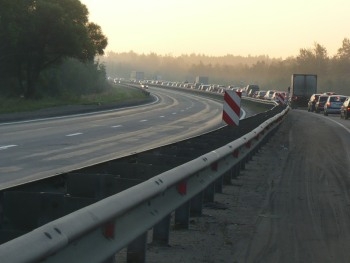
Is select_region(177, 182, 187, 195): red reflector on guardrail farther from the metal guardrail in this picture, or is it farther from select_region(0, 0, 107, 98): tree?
select_region(0, 0, 107, 98): tree

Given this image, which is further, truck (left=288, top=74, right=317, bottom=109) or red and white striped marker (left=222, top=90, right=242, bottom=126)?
truck (left=288, top=74, right=317, bottom=109)

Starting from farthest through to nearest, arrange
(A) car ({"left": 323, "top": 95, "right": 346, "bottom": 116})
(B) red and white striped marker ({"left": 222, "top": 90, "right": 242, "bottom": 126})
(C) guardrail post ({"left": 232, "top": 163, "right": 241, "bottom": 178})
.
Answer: (A) car ({"left": 323, "top": 95, "right": 346, "bottom": 116}) < (B) red and white striped marker ({"left": 222, "top": 90, "right": 242, "bottom": 126}) < (C) guardrail post ({"left": 232, "top": 163, "right": 241, "bottom": 178})

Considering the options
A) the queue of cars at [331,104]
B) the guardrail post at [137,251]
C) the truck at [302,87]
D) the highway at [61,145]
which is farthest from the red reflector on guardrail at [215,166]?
the truck at [302,87]

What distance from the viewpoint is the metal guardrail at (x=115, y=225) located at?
4.35 meters

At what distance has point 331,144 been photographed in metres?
28.3

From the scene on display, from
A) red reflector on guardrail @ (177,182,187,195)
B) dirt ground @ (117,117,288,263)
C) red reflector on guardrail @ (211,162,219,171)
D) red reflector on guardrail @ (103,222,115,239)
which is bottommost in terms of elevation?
dirt ground @ (117,117,288,263)

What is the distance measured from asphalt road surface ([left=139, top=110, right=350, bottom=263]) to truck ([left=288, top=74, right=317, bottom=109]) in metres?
Result: 61.9

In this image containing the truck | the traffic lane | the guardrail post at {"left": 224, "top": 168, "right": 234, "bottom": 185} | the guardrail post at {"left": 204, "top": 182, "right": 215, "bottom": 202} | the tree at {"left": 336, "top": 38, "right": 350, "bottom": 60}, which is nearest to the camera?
the traffic lane

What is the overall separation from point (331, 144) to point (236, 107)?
997 centimetres

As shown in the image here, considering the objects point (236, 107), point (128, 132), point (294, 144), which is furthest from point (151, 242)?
point (128, 132)

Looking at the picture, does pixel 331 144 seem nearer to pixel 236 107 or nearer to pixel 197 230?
pixel 236 107

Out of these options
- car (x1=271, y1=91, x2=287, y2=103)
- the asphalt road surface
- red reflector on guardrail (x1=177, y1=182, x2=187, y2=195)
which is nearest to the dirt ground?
the asphalt road surface

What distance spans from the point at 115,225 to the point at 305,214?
5778 millimetres

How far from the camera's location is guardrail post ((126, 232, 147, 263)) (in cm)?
730
